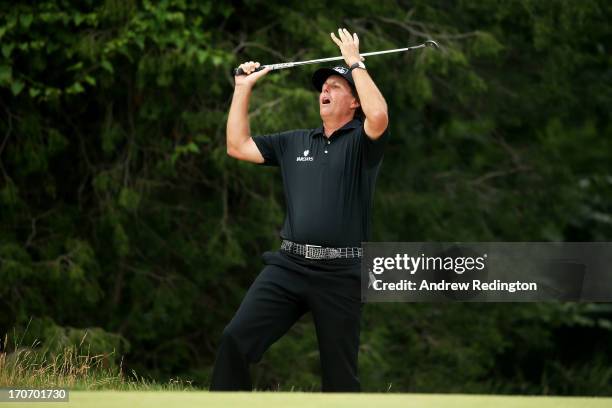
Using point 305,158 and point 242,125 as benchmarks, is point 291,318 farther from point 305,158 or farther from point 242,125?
point 242,125

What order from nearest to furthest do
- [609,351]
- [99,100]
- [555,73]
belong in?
1. [99,100]
2. [555,73]
3. [609,351]

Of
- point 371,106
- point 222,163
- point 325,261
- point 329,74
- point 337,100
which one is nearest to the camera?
point 371,106

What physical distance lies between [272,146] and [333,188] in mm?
555

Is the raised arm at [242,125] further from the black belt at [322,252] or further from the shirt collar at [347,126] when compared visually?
the black belt at [322,252]

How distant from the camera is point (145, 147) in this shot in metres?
12.6

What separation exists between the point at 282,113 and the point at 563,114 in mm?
5224

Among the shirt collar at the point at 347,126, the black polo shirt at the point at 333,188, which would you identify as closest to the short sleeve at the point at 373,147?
the black polo shirt at the point at 333,188

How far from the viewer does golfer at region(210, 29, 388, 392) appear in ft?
20.1

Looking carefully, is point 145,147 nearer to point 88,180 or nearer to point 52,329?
point 88,180

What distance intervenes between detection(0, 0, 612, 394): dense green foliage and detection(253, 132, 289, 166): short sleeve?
4388 mm

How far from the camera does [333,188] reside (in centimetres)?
618

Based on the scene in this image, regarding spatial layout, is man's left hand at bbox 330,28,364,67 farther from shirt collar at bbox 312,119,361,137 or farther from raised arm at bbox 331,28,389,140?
shirt collar at bbox 312,119,361,137

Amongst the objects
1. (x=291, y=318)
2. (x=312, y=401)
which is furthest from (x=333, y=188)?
Result: (x=312, y=401)

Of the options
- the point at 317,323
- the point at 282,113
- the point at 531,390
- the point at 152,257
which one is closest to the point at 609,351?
the point at 531,390
